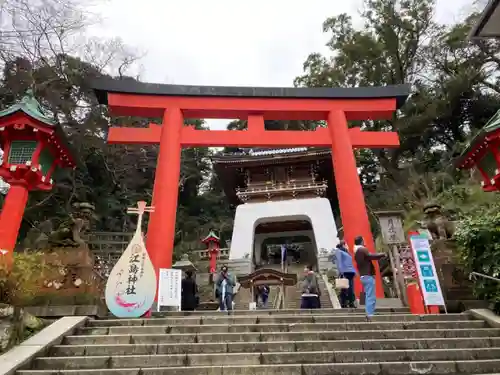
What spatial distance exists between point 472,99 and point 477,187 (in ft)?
33.2

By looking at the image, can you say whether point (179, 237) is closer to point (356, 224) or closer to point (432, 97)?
point (356, 224)

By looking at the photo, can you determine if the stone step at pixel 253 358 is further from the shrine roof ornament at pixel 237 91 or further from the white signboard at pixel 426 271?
the shrine roof ornament at pixel 237 91

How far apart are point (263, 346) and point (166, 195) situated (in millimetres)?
5667

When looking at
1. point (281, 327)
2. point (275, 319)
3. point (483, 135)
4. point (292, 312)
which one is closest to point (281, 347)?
point (281, 327)

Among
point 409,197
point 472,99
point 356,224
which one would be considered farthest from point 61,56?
point 472,99

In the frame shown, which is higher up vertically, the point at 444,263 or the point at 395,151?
the point at 395,151

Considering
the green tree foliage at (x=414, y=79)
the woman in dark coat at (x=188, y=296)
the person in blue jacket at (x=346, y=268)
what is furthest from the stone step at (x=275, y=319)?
the green tree foliage at (x=414, y=79)

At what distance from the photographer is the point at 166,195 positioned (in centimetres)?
916

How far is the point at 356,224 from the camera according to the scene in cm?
908

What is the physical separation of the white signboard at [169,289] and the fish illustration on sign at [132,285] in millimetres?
1171

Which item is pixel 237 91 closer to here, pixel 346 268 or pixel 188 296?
pixel 188 296

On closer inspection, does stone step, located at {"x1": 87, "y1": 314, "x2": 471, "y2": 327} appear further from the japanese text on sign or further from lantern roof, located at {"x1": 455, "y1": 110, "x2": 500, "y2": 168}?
lantern roof, located at {"x1": 455, "y1": 110, "x2": 500, "y2": 168}

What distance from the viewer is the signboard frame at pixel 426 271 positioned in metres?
5.63

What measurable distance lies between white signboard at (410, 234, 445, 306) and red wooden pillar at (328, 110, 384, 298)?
2279 millimetres
